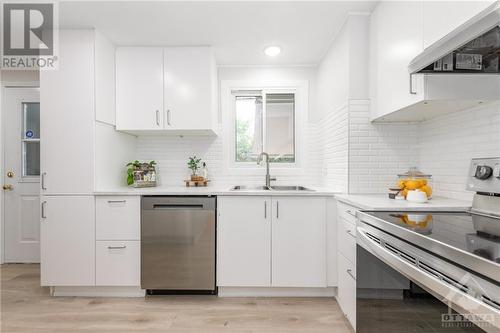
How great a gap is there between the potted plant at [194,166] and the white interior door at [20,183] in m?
1.88

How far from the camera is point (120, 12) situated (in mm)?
2254

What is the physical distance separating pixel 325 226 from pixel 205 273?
111cm

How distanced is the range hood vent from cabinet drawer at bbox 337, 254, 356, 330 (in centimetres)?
129

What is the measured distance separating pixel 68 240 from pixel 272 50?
8.45ft

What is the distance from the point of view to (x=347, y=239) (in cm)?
208

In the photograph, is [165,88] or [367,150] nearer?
[367,150]

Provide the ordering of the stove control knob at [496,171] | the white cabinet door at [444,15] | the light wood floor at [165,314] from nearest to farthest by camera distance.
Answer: the white cabinet door at [444,15], the stove control knob at [496,171], the light wood floor at [165,314]

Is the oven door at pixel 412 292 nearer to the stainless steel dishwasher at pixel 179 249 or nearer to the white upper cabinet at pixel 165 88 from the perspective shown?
the stainless steel dishwasher at pixel 179 249

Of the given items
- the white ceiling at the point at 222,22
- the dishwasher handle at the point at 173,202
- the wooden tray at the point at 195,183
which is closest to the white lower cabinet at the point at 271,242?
the dishwasher handle at the point at 173,202

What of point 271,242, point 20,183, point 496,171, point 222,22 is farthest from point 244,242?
point 20,183

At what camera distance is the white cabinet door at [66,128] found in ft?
8.11

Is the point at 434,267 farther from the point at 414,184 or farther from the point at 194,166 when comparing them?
the point at 194,166

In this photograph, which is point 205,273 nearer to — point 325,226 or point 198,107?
point 325,226

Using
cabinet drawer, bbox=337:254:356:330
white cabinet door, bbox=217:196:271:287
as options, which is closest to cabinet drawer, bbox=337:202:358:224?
cabinet drawer, bbox=337:254:356:330
